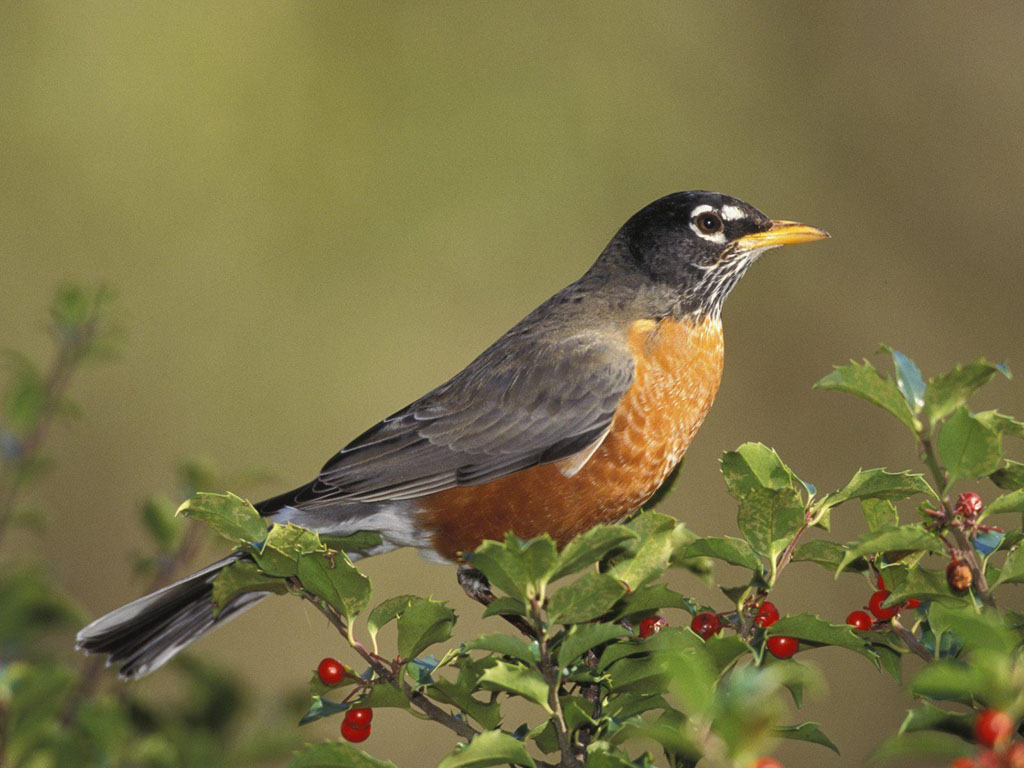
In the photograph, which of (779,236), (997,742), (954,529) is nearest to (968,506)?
(954,529)

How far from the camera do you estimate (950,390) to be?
1.48 metres

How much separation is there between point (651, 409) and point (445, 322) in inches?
→ 108

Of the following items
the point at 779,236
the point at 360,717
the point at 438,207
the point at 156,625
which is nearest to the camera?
the point at 360,717

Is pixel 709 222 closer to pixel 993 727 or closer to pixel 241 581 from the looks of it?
pixel 241 581

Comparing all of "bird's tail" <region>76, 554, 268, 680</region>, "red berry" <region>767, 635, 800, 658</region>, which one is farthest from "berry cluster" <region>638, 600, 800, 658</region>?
"bird's tail" <region>76, 554, 268, 680</region>

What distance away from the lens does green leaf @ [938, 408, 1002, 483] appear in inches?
57.7

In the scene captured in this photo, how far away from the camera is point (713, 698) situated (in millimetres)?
1028

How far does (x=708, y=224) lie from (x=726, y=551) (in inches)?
75.9

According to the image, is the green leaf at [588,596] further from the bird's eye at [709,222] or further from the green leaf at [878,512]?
the bird's eye at [709,222]

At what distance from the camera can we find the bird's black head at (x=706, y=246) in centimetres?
339

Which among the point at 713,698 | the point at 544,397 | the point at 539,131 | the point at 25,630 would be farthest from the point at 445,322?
the point at 713,698

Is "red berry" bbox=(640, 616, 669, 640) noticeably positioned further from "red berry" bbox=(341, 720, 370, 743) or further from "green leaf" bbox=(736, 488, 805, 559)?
"red berry" bbox=(341, 720, 370, 743)

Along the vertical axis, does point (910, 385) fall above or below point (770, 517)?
above

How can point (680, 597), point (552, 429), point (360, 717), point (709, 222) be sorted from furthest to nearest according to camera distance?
1. point (709, 222)
2. point (552, 429)
3. point (360, 717)
4. point (680, 597)
